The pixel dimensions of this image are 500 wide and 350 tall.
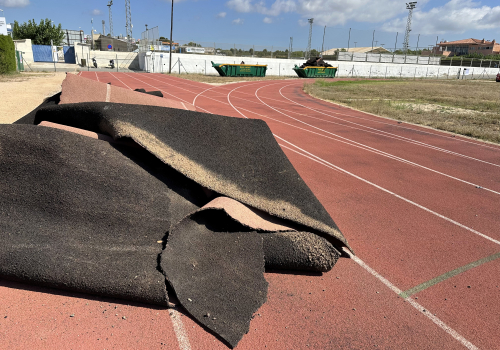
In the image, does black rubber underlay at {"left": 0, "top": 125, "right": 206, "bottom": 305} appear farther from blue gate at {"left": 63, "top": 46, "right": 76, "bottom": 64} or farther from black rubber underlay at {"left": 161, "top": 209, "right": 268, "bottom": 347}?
blue gate at {"left": 63, "top": 46, "right": 76, "bottom": 64}

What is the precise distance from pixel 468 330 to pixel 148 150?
3.56 m

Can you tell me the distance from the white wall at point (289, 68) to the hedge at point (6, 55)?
527 inches

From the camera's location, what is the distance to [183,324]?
2607mm

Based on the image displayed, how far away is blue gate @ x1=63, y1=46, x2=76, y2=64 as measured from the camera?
1799 inches

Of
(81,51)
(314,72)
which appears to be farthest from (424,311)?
(81,51)

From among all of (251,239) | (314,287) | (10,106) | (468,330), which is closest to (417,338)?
(468,330)

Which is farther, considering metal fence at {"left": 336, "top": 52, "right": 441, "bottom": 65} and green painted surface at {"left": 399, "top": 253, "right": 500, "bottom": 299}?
metal fence at {"left": 336, "top": 52, "right": 441, "bottom": 65}

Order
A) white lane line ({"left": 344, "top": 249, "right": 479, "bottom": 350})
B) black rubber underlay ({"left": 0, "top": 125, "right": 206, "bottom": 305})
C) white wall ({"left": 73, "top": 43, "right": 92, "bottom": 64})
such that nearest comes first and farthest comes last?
1. white lane line ({"left": 344, "top": 249, "right": 479, "bottom": 350})
2. black rubber underlay ({"left": 0, "top": 125, "right": 206, "bottom": 305})
3. white wall ({"left": 73, "top": 43, "right": 92, "bottom": 64})

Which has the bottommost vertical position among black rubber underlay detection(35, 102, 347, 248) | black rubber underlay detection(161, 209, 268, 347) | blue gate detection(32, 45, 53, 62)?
black rubber underlay detection(161, 209, 268, 347)

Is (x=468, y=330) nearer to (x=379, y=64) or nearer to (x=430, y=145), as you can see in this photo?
(x=430, y=145)

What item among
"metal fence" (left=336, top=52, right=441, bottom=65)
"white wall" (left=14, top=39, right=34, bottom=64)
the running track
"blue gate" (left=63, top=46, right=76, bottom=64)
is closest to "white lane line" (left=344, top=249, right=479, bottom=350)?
the running track

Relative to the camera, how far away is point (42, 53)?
45156mm

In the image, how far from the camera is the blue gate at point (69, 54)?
150 feet

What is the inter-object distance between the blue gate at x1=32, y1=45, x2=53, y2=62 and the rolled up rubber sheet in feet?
167
